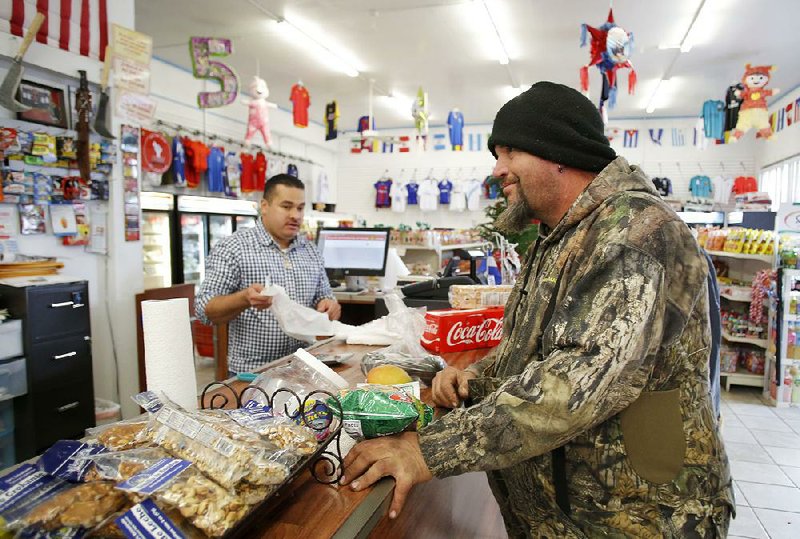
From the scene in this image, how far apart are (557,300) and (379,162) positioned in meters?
13.4

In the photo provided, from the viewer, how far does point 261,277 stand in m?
2.94

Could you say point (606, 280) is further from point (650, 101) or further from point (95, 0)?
point (650, 101)

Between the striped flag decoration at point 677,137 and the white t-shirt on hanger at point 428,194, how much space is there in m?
5.52

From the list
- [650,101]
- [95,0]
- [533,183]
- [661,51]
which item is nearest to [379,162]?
[650,101]

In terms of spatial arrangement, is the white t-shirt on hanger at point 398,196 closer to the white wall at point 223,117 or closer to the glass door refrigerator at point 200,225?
the white wall at point 223,117

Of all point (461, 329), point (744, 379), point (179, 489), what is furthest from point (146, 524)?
point (744, 379)

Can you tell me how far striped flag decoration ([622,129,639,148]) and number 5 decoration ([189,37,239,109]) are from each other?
9644 mm

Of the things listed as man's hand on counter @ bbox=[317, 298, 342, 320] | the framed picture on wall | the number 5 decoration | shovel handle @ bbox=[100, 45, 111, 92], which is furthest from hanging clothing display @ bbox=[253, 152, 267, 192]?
man's hand on counter @ bbox=[317, 298, 342, 320]

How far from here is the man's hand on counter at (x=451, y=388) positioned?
1518mm

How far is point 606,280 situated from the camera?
105 cm

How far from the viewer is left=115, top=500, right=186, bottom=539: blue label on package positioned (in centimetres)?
69

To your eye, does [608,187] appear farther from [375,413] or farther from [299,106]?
[299,106]

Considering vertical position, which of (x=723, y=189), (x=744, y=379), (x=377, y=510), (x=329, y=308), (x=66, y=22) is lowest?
(x=744, y=379)

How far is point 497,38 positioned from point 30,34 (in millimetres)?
5623
